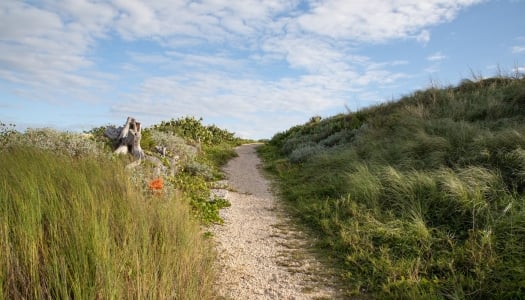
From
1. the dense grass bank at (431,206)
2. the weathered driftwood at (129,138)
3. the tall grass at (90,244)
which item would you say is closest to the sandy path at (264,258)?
the dense grass bank at (431,206)

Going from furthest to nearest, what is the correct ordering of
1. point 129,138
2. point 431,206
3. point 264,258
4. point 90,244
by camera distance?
point 129,138
point 431,206
point 264,258
point 90,244

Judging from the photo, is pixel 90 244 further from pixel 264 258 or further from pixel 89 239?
pixel 264 258

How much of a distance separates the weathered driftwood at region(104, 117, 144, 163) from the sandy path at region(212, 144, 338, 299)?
3878mm

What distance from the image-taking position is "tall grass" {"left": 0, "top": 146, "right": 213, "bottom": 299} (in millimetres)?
2842

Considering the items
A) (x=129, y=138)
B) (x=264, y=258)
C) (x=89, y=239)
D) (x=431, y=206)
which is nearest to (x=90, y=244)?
(x=89, y=239)

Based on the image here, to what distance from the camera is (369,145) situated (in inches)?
470

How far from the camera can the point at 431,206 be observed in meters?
6.55

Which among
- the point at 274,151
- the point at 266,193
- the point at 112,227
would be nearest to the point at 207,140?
the point at 274,151

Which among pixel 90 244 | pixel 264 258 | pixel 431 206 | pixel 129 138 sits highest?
pixel 129 138

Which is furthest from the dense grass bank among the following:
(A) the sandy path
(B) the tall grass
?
(B) the tall grass

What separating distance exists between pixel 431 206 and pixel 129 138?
8862 mm

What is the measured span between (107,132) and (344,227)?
30.5ft

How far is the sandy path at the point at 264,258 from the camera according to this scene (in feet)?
14.7

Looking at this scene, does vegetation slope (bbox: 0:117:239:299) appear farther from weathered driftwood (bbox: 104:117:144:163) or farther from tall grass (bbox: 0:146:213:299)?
weathered driftwood (bbox: 104:117:144:163)
